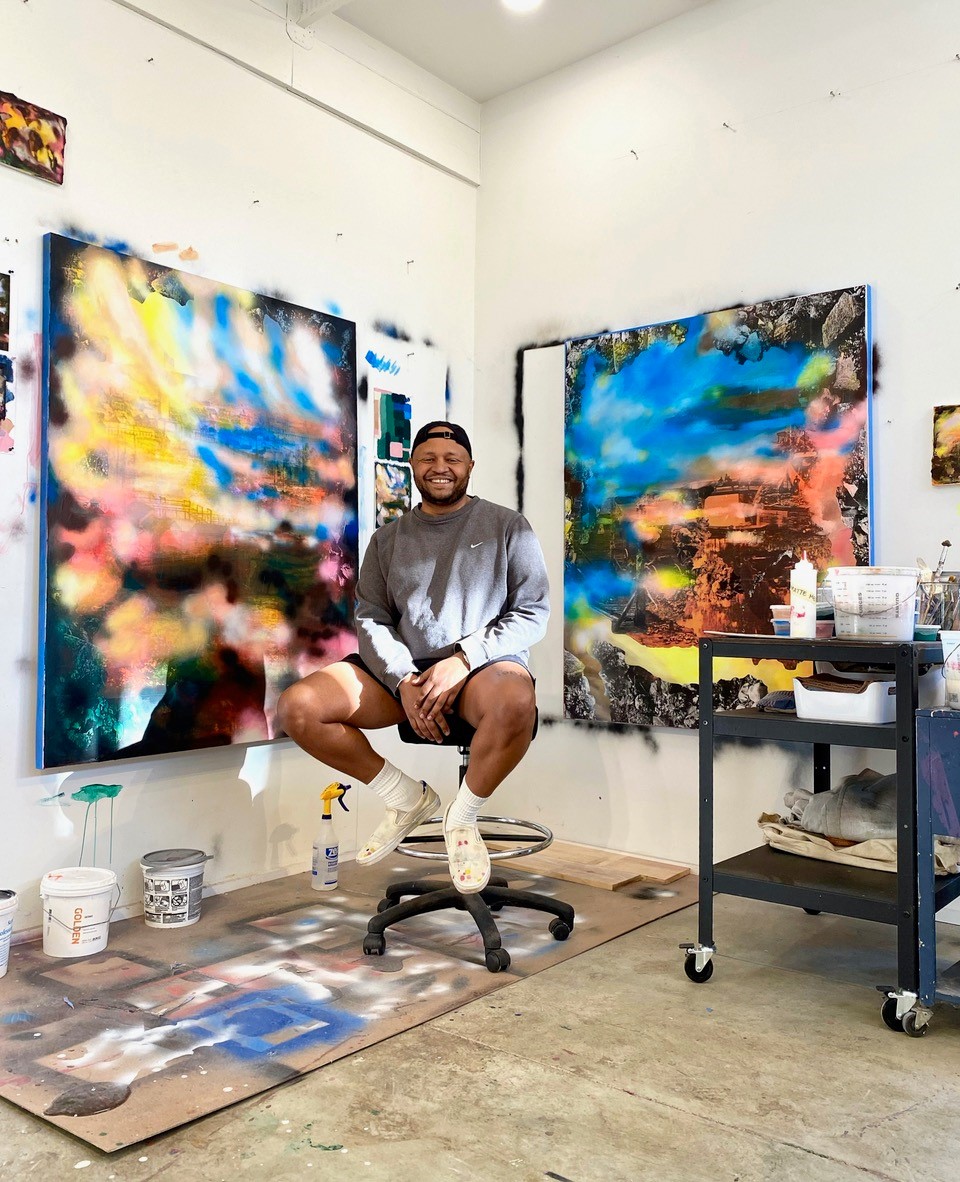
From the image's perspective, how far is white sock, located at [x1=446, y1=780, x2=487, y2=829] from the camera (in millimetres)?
2320

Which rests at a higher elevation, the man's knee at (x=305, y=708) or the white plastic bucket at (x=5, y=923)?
the man's knee at (x=305, y=708)

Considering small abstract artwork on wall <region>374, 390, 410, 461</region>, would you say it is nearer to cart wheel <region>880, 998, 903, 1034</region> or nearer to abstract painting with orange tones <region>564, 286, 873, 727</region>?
abstract painting with orange tones <region>564, 286, 873, 727</region>

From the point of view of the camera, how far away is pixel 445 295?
3668mm

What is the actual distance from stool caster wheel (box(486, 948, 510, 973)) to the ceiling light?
286 centimetres

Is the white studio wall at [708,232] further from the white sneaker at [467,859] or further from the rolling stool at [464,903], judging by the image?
the white sneaker at [467,859]

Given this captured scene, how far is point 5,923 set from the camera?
217 centimetres

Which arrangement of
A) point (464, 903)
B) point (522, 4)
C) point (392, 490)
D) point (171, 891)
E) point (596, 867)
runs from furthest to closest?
point (392, 490)
point (522, 4)
point (596, 867)
point (171, 891)
point (464, 903)

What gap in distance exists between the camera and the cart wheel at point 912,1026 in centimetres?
188

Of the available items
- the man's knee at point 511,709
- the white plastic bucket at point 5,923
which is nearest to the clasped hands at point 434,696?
the man's knee at point 511,709

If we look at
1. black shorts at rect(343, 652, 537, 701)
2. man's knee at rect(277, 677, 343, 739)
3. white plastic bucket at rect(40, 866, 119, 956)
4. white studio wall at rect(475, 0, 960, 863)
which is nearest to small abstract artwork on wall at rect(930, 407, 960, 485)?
white studio wall at rect(475, 0, 960, 863)

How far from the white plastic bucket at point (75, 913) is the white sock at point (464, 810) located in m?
0.83

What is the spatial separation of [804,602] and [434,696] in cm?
87

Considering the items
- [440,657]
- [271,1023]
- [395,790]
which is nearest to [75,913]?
[271,1023]

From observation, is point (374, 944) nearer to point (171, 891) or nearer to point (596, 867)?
point (171, 891)
